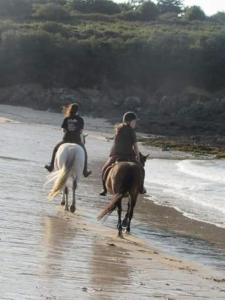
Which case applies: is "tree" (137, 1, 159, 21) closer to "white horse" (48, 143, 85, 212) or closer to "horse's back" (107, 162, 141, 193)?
"white horse" (48, 143, 85, 212)

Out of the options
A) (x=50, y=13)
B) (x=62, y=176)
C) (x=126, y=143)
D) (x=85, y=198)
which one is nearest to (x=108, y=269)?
(x=126, y=143)

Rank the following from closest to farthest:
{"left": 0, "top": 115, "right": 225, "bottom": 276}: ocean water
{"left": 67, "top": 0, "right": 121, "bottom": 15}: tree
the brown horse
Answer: {"left": 0, "top": 115, "right": 225, "bottom": 276}: ocean water, the brown horse, {"left": 67, "top": 0, "right": 121, "bottom": 15}: tree

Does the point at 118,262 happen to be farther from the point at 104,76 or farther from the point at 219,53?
the point at 219,53

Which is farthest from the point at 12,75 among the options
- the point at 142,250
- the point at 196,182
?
the point at 142,250

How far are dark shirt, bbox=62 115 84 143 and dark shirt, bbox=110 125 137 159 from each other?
5.82 feet

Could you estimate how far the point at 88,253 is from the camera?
880cm

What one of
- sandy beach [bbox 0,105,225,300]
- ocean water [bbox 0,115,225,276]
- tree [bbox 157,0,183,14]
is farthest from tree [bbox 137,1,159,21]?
sandy beach [bbox 0,105,225,300]

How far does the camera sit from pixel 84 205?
45.3 feet

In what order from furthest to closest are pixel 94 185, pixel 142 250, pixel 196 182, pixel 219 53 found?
pixel 219 53 → pixel 196 182 → pixel 94 185 → pixel 142 250

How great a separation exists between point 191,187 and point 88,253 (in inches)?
396

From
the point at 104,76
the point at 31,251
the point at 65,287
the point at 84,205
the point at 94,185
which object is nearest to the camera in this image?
the point at 65,287

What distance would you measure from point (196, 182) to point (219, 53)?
41.7 metres

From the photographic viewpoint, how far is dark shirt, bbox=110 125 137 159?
38.6 feet

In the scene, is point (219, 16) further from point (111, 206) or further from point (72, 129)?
point (111, 206)
